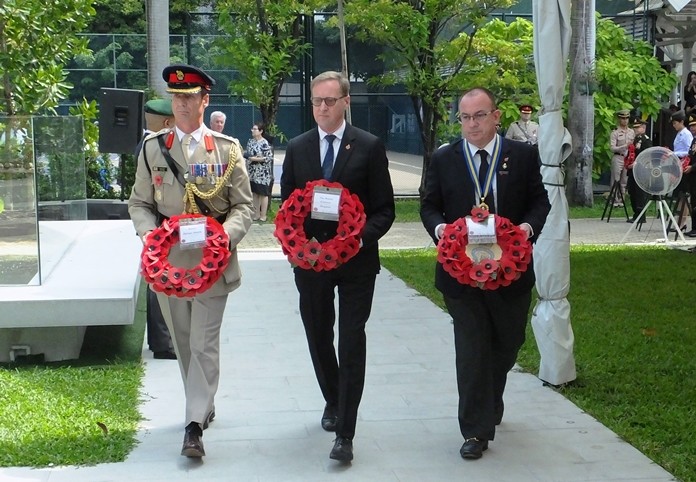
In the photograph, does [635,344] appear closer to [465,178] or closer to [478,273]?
[465,178]

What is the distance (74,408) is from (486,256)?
3.15 meters

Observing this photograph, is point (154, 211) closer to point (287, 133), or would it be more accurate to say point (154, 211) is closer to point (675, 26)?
point (287, 133)

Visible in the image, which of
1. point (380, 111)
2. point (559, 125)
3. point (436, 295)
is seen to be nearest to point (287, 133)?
point (380, 111)

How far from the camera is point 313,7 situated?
25.7 m

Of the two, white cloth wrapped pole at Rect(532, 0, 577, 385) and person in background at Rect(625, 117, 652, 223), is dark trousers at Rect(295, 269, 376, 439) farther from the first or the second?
person in background at Rect(625, 117, 652, 223)

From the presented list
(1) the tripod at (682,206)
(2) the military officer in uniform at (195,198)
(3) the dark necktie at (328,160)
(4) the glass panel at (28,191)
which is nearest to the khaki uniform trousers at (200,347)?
(2) the military officer in uniform at (195,198)

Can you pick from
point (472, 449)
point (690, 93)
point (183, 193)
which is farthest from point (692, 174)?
point (183, 193)

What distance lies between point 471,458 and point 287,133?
21486 millimetres

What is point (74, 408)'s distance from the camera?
24.4 ft

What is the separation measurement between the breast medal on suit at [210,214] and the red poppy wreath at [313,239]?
374mm

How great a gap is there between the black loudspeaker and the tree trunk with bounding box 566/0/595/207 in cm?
1147

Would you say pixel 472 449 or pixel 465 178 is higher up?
pixel 465 178

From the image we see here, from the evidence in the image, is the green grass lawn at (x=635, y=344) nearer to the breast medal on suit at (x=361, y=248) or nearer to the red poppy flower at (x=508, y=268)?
the red poppy flower at (x=508, y=268)

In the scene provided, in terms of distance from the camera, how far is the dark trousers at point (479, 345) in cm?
624
